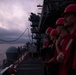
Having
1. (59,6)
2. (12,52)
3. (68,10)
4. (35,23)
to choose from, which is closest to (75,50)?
(68,10)

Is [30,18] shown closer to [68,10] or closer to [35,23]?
[35,23]

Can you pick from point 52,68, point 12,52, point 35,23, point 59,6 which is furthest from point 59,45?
point 35,23

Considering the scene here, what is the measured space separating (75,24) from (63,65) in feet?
1.84

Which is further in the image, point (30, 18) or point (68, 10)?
point (30, 18)

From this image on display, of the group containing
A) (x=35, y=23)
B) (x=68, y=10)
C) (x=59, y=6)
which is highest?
(x=35, y=23)

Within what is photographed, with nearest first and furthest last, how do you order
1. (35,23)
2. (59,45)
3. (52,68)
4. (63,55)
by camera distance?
(63,55) → (59,45) → (52,68) → (35,23)

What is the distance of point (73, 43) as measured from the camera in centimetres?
294

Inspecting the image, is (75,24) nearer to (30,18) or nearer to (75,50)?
(75,50)

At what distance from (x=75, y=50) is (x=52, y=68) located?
6.50ft

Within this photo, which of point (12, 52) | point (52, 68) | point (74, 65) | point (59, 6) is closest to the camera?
point (74, 65)

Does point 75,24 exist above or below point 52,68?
above

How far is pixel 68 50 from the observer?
9.76 feet

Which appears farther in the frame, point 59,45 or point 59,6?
point 59,6

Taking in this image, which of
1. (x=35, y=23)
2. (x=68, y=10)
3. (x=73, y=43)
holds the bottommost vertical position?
(x=73, y=43)
